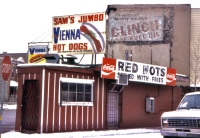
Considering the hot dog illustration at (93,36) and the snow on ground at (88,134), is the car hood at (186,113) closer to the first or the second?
the snow on ground at (88,134)

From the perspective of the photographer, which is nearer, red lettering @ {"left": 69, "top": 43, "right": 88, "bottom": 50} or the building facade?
the building facade

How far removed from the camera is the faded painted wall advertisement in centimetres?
3278

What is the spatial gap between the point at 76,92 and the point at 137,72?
4.12 meters

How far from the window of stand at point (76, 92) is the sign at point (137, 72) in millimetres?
1093

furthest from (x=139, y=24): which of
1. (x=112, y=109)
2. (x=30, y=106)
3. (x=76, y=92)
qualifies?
(x=30, y=106)

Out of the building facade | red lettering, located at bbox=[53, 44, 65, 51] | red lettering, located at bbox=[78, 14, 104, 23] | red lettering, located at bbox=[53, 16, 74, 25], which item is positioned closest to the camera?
the building facade

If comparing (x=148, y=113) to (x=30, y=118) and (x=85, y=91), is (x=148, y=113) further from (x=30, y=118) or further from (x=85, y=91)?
(x=30, y=118)

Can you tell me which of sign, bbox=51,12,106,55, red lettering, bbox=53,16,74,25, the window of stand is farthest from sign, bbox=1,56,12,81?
red lettering, bbox=53,16,74,25

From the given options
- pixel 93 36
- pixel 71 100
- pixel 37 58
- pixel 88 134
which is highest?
pixel 93 36

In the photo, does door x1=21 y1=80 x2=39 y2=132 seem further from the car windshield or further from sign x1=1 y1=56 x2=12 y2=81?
the car windshield

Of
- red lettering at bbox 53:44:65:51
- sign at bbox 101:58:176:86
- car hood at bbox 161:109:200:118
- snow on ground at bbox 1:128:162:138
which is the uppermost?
red lettering at bbox 53:44:65:51

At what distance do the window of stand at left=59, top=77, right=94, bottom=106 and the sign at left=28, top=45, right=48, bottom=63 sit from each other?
31.7 ft

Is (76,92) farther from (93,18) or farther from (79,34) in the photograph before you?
(93,18)

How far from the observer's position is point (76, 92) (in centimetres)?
1894
